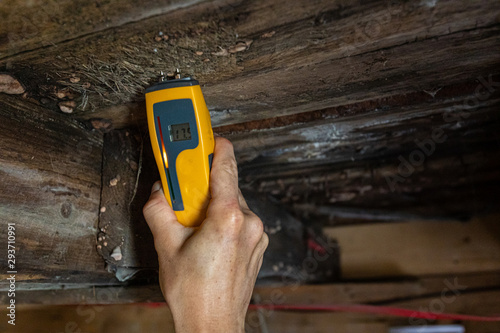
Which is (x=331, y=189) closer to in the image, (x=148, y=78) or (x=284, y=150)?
(x=284, y=150)

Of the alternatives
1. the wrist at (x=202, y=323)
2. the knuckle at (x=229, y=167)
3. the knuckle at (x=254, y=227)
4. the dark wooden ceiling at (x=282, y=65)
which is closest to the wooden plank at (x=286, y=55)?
the dark wooden ceiling at (x=282, y=65)

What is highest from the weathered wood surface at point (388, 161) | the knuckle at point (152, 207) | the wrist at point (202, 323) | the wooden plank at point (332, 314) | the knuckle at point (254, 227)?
the weathered wood surface at point (388, 161)

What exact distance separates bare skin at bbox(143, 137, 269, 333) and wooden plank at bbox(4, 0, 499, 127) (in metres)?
0.18

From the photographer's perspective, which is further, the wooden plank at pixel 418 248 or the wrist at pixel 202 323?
the wooden plank at pixel 418 248

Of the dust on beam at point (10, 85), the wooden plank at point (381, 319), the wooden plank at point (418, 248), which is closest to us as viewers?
the dust on beam at point (10, 85)

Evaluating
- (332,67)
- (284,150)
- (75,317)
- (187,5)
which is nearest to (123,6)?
(187,5)

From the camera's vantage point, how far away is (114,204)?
0.79 metres

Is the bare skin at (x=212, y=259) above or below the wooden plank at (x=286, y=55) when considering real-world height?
below

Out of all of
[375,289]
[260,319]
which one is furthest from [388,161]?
[260,319]

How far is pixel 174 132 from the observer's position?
644 millimetres

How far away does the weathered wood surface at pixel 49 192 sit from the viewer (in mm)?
622

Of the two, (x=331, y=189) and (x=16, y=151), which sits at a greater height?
(x=331, y=189)

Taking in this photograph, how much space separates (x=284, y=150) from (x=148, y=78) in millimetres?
509

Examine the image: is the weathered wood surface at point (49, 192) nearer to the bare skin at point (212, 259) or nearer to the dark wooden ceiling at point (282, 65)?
the dark wooden ceiling at point (282, 65)
